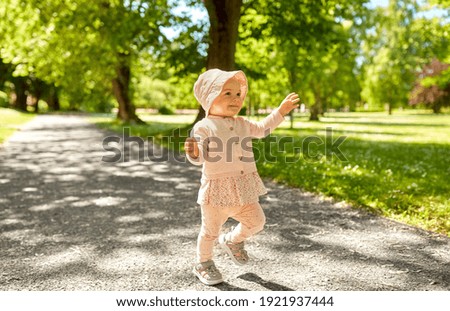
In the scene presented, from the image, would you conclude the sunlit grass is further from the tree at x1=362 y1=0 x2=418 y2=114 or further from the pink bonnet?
the tree at x1=362 y1=0 x2=418 y2=114

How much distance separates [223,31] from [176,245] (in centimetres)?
1098

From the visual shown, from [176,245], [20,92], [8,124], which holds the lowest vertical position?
[176,245]

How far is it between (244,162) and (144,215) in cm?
278

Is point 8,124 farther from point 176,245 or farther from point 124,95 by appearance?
point 176,245

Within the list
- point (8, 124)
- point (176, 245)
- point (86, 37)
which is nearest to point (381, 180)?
point (176, 245)

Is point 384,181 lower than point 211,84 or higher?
lower

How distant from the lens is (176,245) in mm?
4602

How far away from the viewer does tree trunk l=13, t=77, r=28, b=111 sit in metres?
56.6

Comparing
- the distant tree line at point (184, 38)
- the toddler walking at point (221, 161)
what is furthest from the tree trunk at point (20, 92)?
the toddler walking at point (221, 161)

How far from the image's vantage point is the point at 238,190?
3562 mm

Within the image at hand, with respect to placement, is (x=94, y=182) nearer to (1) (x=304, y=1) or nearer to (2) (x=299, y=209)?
(2) (x=299, y=209)

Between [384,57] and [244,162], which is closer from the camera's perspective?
[244,162]

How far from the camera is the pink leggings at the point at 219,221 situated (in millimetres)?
3635
